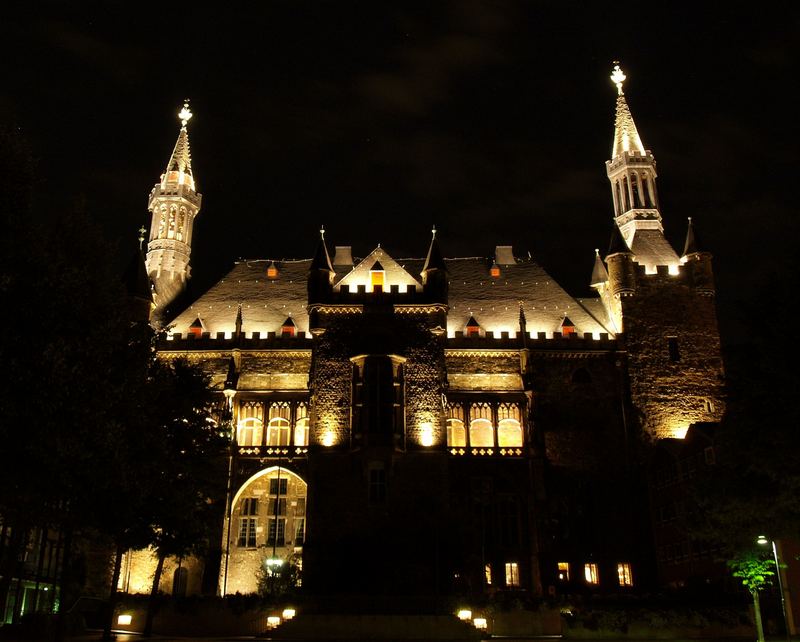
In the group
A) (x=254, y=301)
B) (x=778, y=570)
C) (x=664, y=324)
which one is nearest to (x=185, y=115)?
(x=254, y=301)

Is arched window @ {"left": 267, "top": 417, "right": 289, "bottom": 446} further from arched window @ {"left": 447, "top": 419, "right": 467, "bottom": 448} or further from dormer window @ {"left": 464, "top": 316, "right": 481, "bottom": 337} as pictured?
dormer window @ {"left": 464, "top": 316, "right": 481, "bottom": 337}

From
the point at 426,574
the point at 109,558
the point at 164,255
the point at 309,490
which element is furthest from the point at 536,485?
the point at 164,255

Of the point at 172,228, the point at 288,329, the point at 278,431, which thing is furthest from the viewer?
the point at 172,228

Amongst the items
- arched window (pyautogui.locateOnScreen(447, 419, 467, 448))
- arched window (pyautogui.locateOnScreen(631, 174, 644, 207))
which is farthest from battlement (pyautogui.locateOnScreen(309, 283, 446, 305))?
arched window (pyautogui.locateOnScreen(631, 174, 644, 207))

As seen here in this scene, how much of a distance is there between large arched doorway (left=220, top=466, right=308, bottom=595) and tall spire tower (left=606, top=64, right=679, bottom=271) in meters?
26.8

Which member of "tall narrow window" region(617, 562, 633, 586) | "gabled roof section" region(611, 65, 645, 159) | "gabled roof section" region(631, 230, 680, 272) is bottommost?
"tall narrow window" region(617, 562, 633, 586)

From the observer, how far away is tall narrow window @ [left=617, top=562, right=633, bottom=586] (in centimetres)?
4150

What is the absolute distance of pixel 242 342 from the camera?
47062mm

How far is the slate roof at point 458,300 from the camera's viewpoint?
48688mm

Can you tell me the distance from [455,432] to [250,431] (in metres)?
12.3

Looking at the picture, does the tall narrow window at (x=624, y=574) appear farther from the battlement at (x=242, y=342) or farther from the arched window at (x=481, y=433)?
the battlement at (x=242, y=342)

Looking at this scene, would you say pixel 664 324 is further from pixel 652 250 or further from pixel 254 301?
pixel 254 301

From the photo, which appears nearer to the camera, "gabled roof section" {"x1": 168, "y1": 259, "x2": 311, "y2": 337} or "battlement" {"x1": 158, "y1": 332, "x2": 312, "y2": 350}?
"battlement" {"x1": 158, "y1": 332, "x2": 312, "y2": 350}

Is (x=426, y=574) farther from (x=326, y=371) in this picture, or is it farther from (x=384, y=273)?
(x=384, y=273)
